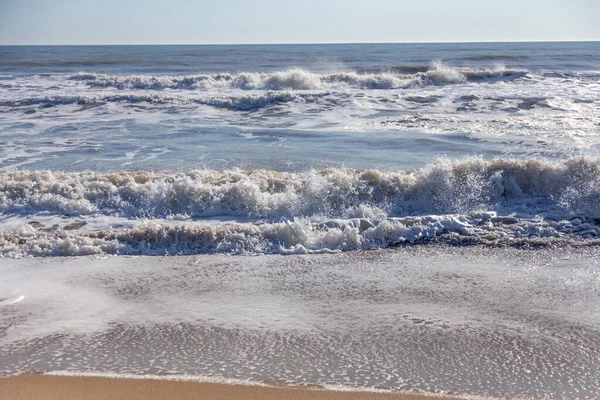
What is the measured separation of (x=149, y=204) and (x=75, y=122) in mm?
8512

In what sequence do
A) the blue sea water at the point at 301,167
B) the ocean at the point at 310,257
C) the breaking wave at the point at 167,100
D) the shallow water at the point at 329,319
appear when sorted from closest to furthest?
the shallow water at the point at 329,319, the ocean at the point at 310,257, the blue sea water at the point at 301,167, the breaking wave at the point at 167,100

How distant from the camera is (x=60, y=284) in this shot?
5.32 meters

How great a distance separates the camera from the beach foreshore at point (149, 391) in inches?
134

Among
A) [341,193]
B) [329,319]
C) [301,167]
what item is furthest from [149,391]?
[301,167]

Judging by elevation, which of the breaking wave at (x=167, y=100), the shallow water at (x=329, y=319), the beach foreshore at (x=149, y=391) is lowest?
the shallow water at (x=329, y=319)

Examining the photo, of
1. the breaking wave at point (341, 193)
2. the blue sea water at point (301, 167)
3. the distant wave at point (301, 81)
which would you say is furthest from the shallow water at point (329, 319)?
the distant wave at point (301, 81)

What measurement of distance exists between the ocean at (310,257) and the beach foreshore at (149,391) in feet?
0.38

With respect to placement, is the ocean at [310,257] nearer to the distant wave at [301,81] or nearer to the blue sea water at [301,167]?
the blue sea water at [301,167]

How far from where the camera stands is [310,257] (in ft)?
19.8

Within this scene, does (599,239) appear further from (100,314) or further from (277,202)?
(100,314)

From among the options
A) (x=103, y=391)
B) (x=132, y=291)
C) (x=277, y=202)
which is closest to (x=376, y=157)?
(x=277, y=202)

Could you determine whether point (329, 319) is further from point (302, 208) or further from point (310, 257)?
point (302, 208)

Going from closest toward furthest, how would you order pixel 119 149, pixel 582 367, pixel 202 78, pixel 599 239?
pixel 582 367 < pixel 599 239 < pixel 119 149 < pixel 202 78

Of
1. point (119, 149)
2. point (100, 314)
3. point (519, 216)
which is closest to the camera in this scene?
point (100, 314)
